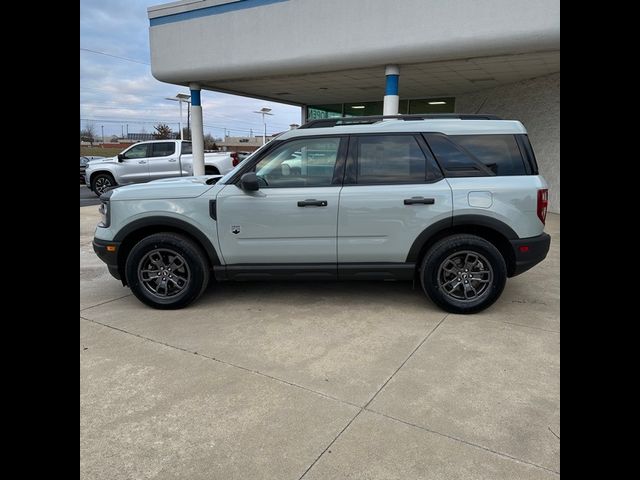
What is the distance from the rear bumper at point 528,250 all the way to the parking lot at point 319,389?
545 mm

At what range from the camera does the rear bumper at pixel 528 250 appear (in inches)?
168

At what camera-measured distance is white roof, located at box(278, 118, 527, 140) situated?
4.35m

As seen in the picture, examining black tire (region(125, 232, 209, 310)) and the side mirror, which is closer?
the side mirror

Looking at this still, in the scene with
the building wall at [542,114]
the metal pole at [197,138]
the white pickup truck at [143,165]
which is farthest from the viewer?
the white pickup truck at [143,165]

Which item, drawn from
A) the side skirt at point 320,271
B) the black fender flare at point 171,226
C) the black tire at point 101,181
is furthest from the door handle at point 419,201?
the black tire at point 101,181

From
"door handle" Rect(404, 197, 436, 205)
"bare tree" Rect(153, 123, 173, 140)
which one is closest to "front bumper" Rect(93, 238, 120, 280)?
"door handle" Rect(404, 197, 436, 205)

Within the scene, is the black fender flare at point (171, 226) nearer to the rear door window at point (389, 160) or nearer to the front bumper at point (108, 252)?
the front bumper at point (108, 252)

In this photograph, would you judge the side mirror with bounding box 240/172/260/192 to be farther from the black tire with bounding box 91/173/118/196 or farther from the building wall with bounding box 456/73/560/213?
the black tire with bounding box 91/173/118/196

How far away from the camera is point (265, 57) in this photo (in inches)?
429

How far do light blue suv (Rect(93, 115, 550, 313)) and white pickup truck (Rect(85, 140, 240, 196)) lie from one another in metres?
11.5
